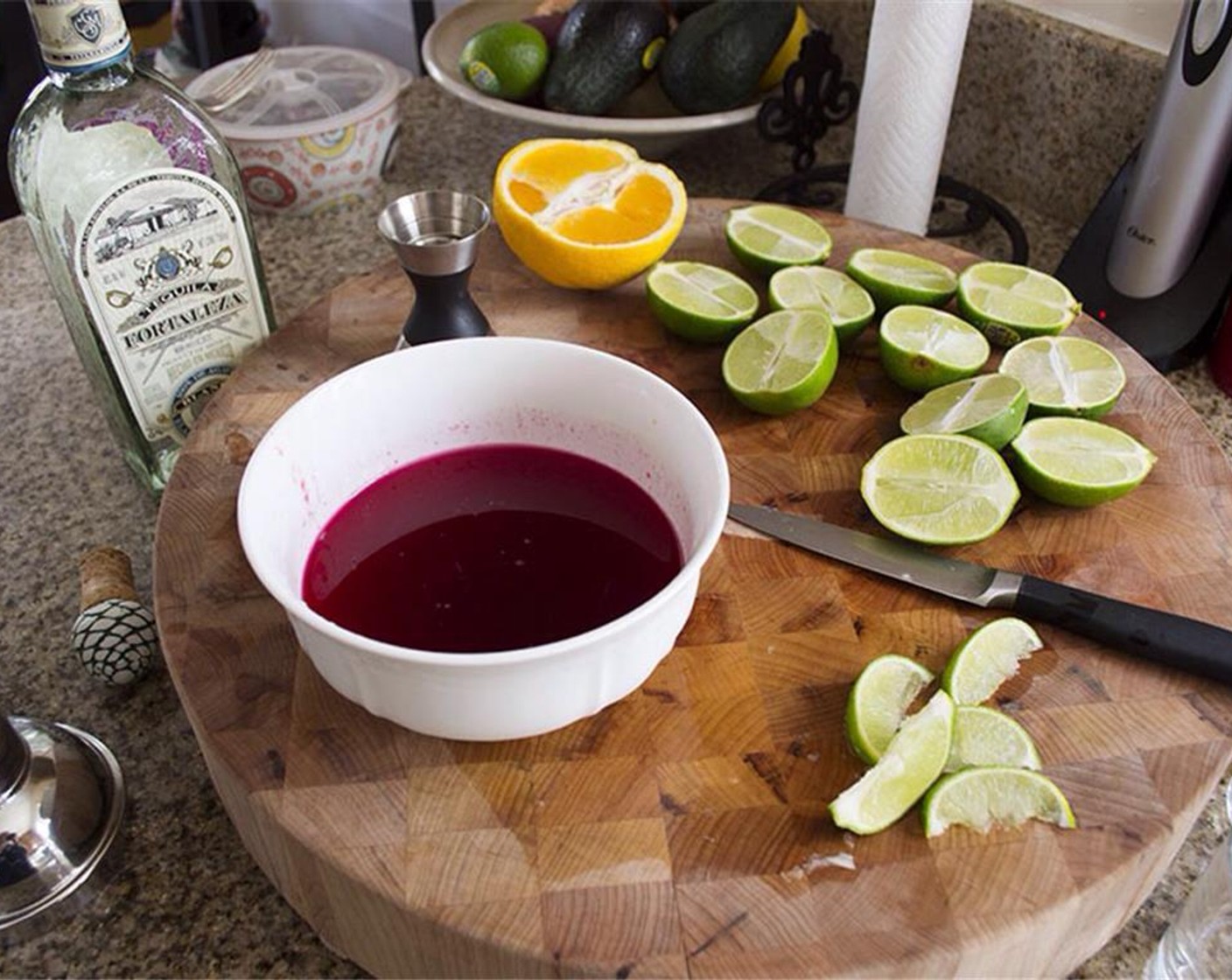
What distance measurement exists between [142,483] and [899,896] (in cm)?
79

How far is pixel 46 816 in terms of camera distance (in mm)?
806

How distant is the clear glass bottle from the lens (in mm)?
929

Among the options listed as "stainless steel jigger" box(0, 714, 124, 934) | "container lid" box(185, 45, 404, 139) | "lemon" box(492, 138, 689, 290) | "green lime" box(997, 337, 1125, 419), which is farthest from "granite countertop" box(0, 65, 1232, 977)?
"lemon" box(492, 138, 689, 290)

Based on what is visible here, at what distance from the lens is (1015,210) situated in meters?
1.51

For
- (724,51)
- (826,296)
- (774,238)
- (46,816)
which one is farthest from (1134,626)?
(724,51)

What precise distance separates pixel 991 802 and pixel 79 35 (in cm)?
80

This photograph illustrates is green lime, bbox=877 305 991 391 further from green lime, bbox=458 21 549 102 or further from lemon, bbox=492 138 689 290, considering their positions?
green lime, bbox=458 21 549 102

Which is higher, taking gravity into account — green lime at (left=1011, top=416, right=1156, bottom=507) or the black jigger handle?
the black jigger handle

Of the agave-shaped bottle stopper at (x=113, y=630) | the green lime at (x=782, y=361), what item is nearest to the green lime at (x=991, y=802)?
the green lime at (x=782, y=361)

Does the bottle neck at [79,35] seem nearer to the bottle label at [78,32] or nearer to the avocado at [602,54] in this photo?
the bottle label at [78,32]

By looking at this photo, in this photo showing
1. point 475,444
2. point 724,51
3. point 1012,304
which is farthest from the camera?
point 724,51

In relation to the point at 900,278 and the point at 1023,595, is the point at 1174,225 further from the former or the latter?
the point at 1023,595

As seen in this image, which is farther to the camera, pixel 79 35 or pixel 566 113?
pixel 566 113

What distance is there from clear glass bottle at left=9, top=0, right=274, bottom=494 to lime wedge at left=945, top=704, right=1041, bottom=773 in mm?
698
